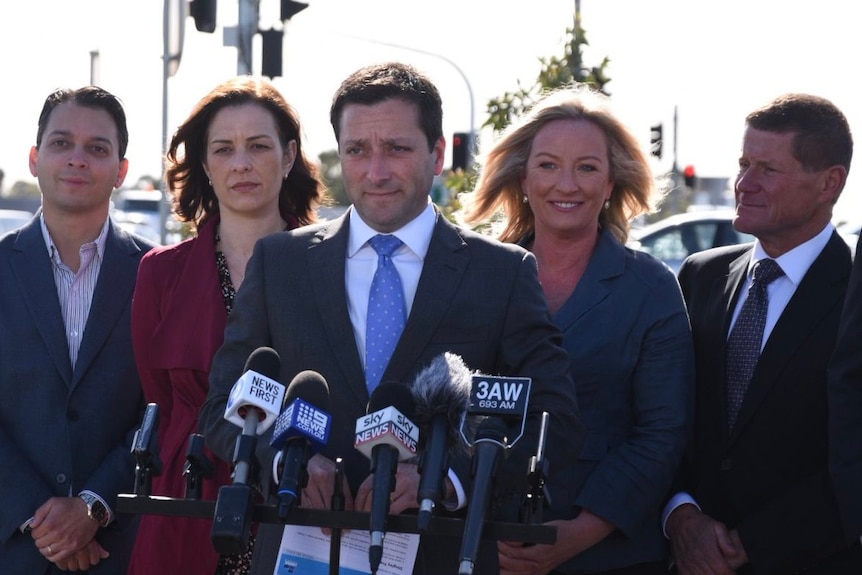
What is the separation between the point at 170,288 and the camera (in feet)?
15.5

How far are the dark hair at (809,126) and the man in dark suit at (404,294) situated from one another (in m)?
1.30

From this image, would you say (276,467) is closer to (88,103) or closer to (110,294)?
(110,294)

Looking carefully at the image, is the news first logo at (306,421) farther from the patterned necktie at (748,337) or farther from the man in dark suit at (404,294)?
the patterned necktie at (748,337)

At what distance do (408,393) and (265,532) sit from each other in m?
0.88

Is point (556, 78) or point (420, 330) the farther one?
point (556, 78)

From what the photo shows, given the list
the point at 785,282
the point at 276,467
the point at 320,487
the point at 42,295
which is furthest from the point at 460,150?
the point at 276,467

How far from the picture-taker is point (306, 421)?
9.31ft

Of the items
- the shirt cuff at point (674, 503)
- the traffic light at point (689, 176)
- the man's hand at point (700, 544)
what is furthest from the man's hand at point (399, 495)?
the traffic light at point (689, 176)

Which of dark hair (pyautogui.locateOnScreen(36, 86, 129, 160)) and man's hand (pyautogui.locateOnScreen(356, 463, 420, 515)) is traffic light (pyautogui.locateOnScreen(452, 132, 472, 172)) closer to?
dark hair (pyautogui.locateOnScreen(36, 86, 129, 160))

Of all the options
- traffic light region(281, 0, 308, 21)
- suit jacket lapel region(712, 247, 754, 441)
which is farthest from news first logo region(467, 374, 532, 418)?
traffic light region(281, 0, 308, 21)

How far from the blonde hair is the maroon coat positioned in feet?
3.60

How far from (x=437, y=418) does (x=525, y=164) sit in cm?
219

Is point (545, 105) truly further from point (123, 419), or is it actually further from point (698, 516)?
point (123, 419)

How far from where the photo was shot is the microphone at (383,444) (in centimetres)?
277
